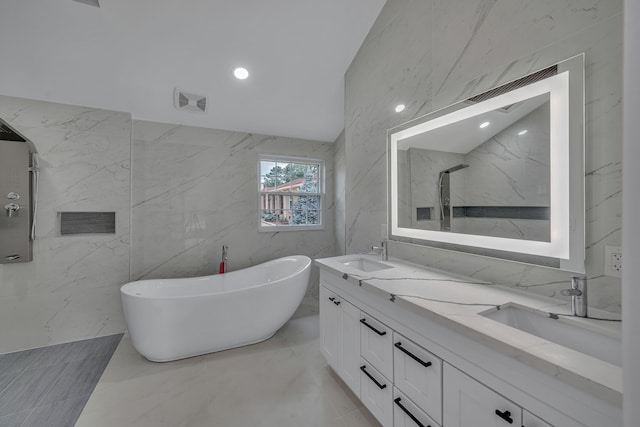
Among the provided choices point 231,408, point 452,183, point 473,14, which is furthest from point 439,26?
point 231,408

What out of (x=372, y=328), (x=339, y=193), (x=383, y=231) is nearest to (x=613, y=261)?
(x=372, y=328)

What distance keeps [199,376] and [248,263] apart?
4.76 feet

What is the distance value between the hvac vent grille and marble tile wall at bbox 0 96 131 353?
326cm

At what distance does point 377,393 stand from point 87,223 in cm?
312

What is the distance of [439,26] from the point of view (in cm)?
173

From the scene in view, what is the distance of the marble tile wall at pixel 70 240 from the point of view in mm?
2434

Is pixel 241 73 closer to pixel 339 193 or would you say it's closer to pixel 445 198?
pixel 339 193

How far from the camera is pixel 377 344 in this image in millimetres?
1451

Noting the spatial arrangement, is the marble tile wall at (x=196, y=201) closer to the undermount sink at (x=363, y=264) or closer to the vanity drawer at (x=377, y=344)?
the undermount sink at (x=363, y=264)

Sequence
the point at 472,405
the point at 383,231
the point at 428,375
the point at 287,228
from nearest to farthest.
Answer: the point at 472,405
the point at 428,375
the point at 383,231
the point at 287,228

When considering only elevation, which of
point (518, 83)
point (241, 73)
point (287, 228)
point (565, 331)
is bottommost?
point (565, 331)

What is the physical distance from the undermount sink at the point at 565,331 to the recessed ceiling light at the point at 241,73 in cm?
274

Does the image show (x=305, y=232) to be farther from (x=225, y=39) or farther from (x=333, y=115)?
(x=225, y=39)

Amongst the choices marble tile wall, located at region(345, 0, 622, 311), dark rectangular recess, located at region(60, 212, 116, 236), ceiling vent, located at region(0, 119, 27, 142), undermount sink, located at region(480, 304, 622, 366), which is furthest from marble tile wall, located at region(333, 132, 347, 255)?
ceiling vent, located at region(0, 119, 27, 142)
